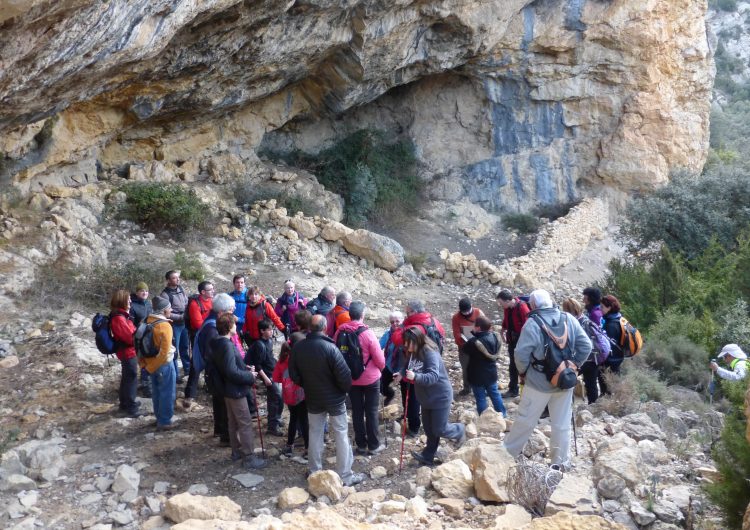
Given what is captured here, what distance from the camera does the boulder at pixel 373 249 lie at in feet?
41.4

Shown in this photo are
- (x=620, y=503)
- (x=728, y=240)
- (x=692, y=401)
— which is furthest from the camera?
(x=728, y=240)

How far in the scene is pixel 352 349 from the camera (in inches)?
210

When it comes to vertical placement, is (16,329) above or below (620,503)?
above

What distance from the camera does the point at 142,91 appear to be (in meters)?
11.2

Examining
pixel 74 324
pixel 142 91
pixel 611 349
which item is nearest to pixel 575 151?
pixel 142 91

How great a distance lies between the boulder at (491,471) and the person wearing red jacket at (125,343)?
10.7 feet

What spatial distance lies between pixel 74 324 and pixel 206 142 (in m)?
7.03

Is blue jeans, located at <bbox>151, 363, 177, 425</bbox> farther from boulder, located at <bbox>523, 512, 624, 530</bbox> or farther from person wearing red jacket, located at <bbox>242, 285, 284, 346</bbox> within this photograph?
boulder, located at <bbox>523, 512, 624, 530</bbox>

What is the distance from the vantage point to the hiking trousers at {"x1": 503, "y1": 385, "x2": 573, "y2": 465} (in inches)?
200

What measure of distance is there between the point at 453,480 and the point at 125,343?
127 inches

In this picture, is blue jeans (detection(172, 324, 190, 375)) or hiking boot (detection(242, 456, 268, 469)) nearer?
hiking boot (detection(242, 456, 268, 469))

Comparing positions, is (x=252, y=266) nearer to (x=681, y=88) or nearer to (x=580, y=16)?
(x=580, y=16)

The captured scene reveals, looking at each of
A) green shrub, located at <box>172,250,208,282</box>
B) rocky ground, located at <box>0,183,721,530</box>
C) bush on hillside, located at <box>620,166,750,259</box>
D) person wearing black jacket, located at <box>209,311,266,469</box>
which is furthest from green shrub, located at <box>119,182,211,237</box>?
bush on hillside, located at <box>620,166,750,259</box>

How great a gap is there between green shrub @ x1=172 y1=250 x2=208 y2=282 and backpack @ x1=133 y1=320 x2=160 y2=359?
14.9 feet
